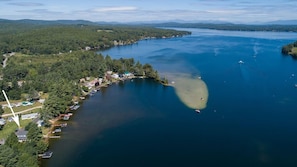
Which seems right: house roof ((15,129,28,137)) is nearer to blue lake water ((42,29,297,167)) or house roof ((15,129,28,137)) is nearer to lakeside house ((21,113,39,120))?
blue lake water ((42,29,297,167))

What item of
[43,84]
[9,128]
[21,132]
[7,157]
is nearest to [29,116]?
[9,128]

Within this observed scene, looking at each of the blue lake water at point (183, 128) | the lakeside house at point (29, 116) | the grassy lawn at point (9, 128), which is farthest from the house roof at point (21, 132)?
the lakeside house at point (29, 116)

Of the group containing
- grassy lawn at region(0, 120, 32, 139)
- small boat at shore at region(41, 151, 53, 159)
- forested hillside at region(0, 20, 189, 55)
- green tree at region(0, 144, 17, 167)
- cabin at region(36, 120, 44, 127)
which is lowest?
small boat at shore at region(41, 151, 53, 159)

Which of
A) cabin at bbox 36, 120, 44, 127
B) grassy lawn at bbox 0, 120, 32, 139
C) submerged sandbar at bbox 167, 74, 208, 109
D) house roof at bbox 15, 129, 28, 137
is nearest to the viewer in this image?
house roof at bbox 15, 129, 28, 137

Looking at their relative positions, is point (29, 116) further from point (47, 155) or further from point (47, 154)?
point (47, 155)

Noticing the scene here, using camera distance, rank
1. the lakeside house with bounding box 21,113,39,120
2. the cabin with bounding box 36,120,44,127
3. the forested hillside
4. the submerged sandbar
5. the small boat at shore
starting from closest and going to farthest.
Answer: the small boat at shore < the cabin with bounding box 36,120,44,127 < the lakeside house with bounding box 21,113,39,120 < the submerged sandbar < the forested hillside

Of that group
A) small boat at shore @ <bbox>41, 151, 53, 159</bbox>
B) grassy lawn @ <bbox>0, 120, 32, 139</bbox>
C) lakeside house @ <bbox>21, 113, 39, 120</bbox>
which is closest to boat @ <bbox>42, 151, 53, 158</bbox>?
small boat at shore @ <bbox>41, 151, 53, 159</bbox>

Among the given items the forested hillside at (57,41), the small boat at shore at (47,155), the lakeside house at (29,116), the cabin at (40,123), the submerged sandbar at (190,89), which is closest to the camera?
the small boat at shore at (47,155)

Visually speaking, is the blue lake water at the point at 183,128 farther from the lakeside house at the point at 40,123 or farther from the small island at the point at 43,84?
the lakeside house at the point at 40,123
